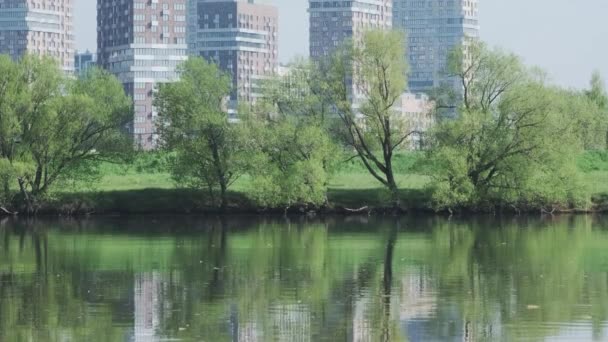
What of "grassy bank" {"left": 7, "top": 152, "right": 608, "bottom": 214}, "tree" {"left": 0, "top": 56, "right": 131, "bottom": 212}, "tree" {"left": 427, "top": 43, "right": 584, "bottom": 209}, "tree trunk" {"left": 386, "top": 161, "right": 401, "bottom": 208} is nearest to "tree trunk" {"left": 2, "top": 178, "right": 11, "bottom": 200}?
"tree" {"left": 0, "top": 56, "right": 131, "bottom": 212}

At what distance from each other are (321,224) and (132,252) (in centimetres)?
2136

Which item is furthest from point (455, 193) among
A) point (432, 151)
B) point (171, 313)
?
point (171, 313)

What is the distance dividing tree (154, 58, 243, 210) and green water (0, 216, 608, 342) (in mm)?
17742

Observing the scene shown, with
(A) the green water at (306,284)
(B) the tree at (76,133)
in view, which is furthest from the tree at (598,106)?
(A) the green water at (306,284)

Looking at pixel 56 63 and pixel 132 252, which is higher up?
pixel 56 63

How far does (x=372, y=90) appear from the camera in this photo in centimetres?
8838

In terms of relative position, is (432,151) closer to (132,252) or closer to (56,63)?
(56,63)

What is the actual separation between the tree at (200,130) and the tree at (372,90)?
644 centimetres

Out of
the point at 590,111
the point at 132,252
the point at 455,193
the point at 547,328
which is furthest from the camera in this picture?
the point at 590,111

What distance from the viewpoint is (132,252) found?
5534cm

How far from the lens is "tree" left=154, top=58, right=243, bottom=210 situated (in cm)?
8738

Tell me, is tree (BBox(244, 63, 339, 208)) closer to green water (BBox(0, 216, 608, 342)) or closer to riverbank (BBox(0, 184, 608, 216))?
riverbank (BBox(0, 184, 608, 216))

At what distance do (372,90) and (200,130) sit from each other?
1020 cm

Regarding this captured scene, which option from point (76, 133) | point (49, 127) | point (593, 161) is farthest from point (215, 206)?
point (593, 161)
